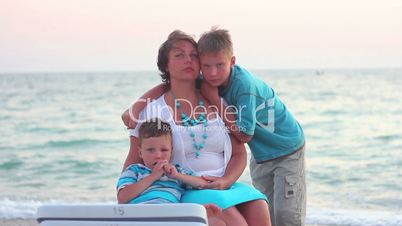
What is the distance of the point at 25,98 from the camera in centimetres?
2888

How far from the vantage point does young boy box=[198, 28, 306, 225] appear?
362 cm

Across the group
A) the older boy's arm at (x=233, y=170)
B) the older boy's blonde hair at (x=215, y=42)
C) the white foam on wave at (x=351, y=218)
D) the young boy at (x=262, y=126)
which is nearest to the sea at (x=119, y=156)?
the white foam on wave at (x=351, y=218)

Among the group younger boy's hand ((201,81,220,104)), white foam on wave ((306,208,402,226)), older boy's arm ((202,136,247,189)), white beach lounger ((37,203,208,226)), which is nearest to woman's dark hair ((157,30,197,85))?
younger boy's hand ((201,81,220,104))

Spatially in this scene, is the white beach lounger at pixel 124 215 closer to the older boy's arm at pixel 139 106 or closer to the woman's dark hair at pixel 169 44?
the older boy's arm at pixel 139 106

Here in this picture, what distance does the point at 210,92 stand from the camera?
370 centimetres

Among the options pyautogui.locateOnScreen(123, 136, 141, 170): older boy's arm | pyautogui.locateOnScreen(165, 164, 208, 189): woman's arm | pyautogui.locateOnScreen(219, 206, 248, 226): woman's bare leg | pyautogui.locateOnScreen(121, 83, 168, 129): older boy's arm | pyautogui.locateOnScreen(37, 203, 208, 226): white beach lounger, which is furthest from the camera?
pyautogui.locateOnScreen(121, 83, 168, 129): older boy's arm

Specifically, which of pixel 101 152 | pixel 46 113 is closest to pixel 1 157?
pixel 101 152

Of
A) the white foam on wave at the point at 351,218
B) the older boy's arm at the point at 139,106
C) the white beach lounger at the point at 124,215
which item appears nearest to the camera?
the white beach lounger at the point at 124,215

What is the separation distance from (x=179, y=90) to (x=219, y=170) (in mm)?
504

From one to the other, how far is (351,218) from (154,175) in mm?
3538

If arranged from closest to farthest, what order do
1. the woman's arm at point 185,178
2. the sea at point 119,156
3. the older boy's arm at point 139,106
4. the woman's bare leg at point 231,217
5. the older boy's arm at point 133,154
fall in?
the woman's bare leg at point 231,217
the woman's arm at point 185,178
the older boy's arm at point 133,154
the older boy's arm at point 139,106
the sea at point 119,156

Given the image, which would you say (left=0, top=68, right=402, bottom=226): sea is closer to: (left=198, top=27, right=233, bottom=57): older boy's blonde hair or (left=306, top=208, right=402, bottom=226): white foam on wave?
(left=306, top=208, right=402, bottom=226): white foam on wave

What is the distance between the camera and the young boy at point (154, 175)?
3293mm

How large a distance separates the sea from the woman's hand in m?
2.84
